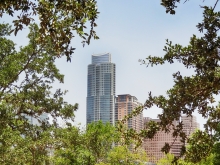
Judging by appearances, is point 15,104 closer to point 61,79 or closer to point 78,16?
point 61,79

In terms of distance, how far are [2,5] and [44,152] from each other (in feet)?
34.3

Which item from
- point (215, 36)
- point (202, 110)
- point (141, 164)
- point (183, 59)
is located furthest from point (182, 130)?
point (141, 164)

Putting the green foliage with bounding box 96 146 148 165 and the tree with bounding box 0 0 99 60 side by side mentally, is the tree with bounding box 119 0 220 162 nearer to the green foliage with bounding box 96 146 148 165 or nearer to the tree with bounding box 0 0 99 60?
the tree with bounding box 0 0 99 60

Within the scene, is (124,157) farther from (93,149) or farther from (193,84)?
(193,84)

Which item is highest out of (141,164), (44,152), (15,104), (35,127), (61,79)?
(61,79)

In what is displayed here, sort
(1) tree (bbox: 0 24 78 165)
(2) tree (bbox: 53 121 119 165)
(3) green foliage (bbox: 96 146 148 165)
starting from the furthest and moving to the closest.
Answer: (3) green foliage (bbox: 96 146 148 165)
(2) tree (bbox: 53 121 119 165)
(1) tree (bbox: 0 24 78 165)

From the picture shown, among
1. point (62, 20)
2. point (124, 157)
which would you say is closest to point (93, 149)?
point (124, 157)

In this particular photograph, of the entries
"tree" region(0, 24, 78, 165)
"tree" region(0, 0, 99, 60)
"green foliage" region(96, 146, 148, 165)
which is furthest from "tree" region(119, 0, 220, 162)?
"green foliage" region(96, 146, 148, 165)

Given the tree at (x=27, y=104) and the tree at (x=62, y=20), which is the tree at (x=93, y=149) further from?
the tree at (x=62, y=20)

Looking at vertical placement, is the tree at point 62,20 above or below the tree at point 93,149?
above

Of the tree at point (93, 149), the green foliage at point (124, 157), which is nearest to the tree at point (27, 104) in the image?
the tree at point (93, 149)

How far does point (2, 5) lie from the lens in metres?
2.67

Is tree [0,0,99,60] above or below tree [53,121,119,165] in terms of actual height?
above

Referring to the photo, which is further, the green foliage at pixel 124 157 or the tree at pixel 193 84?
the green foliage at pixel 124 157
